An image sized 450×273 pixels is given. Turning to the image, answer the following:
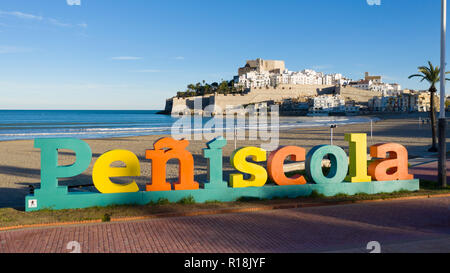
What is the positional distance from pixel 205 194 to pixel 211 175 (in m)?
0.54

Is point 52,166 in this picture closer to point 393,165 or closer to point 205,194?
point 205,194

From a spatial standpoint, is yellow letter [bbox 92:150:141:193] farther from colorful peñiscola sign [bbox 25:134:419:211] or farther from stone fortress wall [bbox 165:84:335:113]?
stone fortress wall [bbox 165:84:335:113]

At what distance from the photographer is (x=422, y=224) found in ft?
28.4

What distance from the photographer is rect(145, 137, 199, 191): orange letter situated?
1023cm

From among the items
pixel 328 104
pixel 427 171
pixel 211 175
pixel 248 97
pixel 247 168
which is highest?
pixel 248 97

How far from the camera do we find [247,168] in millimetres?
10867

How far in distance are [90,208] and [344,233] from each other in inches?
239

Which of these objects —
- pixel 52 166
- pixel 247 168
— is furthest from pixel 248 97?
pixel 52 166

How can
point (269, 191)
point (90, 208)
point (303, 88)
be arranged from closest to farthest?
point (90, 208)
point (269, 191)
point (303, 88)

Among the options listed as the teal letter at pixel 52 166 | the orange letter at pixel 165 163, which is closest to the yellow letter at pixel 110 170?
the teal letter at pixel 52 166

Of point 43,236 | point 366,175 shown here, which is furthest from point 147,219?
point 366,175

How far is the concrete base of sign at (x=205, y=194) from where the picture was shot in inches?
379
